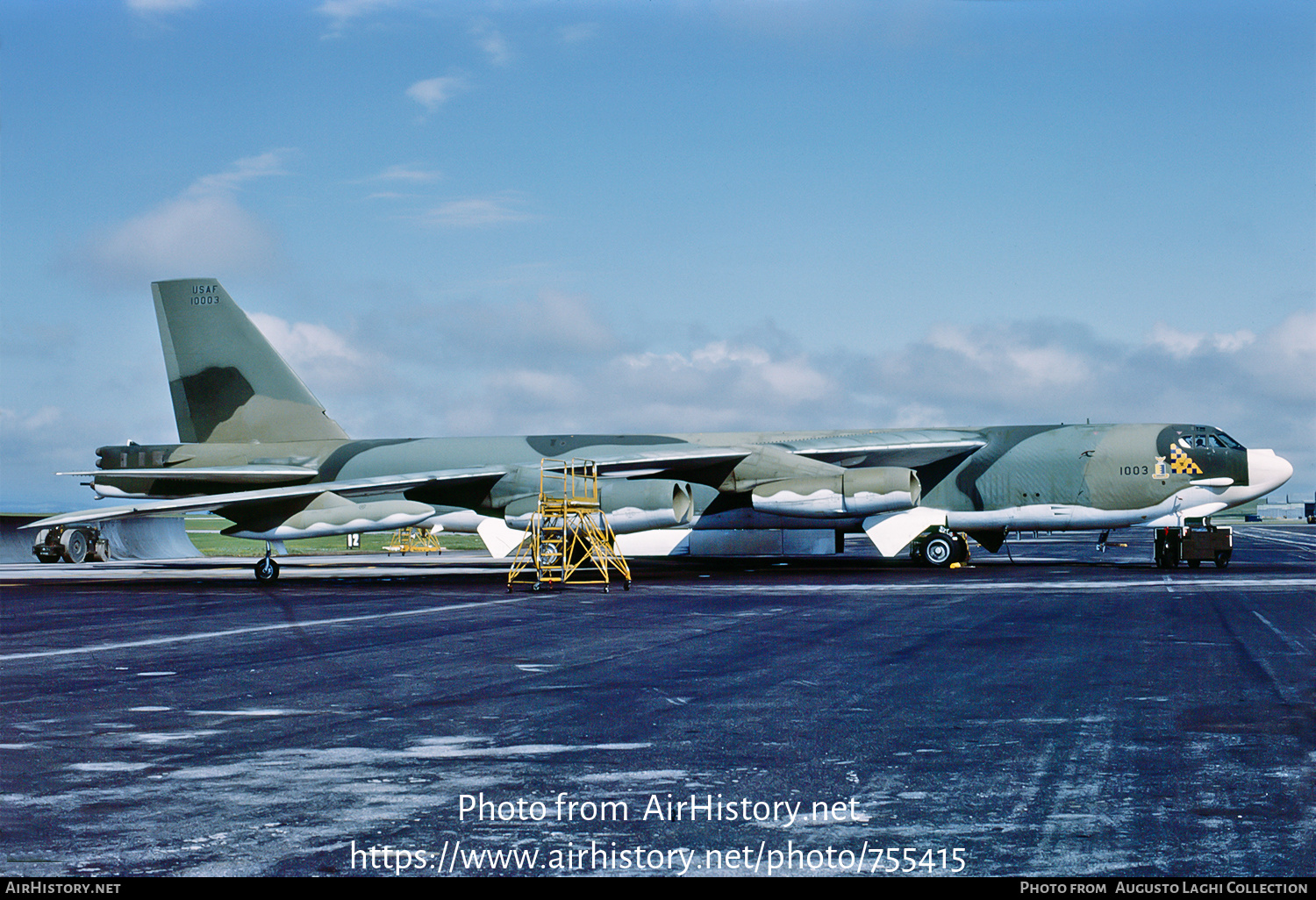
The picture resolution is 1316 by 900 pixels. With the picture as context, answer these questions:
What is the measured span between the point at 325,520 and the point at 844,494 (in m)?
11.1

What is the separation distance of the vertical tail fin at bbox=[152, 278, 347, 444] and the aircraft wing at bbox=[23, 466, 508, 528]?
4.48 m

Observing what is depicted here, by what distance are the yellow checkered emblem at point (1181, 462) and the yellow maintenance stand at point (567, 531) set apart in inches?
500

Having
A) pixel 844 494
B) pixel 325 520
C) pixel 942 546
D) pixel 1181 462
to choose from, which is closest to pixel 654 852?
pixel 325 520

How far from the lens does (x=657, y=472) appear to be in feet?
87.3

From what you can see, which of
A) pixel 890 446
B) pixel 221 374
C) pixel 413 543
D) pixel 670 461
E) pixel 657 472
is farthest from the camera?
pixel 413 543

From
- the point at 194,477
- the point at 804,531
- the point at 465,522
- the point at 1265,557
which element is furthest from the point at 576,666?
the point at 1265,557

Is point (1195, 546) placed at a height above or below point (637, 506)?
below

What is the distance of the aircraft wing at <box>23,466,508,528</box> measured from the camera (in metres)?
19.1

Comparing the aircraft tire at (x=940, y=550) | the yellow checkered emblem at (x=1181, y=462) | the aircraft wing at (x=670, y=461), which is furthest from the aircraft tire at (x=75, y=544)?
the yellow checkered emblem at (x=1181, y=462)

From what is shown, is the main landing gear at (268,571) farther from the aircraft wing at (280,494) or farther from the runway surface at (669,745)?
the runway surface at (669,745)

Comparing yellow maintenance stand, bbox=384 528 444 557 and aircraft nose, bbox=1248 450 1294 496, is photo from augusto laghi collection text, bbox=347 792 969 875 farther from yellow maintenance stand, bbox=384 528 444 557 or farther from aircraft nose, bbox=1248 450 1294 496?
yellow maintenance stand, bbox=384 528 444 557

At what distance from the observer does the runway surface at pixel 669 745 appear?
4379mm

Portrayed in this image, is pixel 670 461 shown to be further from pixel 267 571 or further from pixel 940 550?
pixel 267 571

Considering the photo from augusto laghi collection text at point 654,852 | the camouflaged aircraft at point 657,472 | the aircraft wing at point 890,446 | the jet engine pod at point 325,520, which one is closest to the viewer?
the photo from augusto laghi collection text at point 654,852
